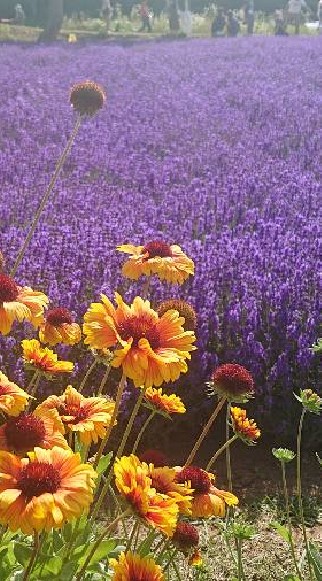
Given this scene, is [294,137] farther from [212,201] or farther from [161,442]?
[161,442]

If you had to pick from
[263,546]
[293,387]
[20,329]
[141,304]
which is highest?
[141,304]

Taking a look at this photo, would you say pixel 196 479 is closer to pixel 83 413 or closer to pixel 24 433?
pixel 83 413

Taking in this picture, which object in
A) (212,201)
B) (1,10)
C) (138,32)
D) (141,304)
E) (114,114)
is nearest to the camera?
(141,304)

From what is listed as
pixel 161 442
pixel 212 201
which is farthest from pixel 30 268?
pixel 212 201

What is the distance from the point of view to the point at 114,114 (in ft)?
24.6

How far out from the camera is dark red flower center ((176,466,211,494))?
4.43ft

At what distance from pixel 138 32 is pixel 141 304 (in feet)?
76.7

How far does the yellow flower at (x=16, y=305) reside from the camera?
4.22 ft

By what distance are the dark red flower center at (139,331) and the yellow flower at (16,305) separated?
0.20 metres

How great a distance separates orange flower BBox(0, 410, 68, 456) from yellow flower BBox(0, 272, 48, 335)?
0.53 feet

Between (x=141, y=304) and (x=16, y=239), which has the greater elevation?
(x=141, y=304)

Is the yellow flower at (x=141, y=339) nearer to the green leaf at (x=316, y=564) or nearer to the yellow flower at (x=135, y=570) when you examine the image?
the yellow flower at (x=135, y=570)

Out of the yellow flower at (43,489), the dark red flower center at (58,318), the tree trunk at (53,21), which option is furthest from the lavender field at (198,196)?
the tree trunk at (53,21)

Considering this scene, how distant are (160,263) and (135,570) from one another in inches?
23.0
